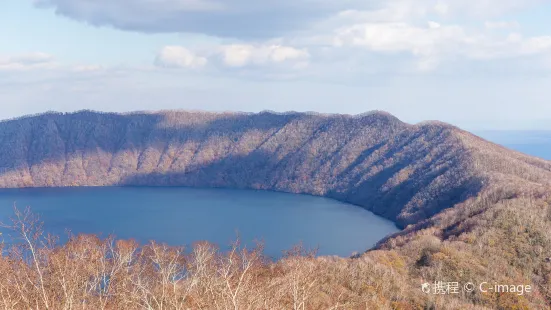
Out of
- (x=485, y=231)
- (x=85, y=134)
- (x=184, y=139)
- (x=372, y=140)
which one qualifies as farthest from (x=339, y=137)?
(x=485, y=231)

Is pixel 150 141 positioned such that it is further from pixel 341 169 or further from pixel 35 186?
Answer: pixel 341 169

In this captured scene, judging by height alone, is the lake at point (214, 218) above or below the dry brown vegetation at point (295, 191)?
below

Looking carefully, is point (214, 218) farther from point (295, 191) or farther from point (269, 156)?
point (269, 156)

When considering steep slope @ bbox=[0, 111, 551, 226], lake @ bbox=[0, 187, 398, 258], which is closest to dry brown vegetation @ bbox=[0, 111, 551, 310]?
steep slope @ bbox=[0, 111, 551, 226]

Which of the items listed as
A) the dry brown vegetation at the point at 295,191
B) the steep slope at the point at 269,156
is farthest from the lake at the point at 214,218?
the steep slope at the point at 269,156

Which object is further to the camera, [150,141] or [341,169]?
[150,141]

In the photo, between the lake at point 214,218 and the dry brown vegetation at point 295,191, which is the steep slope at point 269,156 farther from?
the lake at point 214,218
